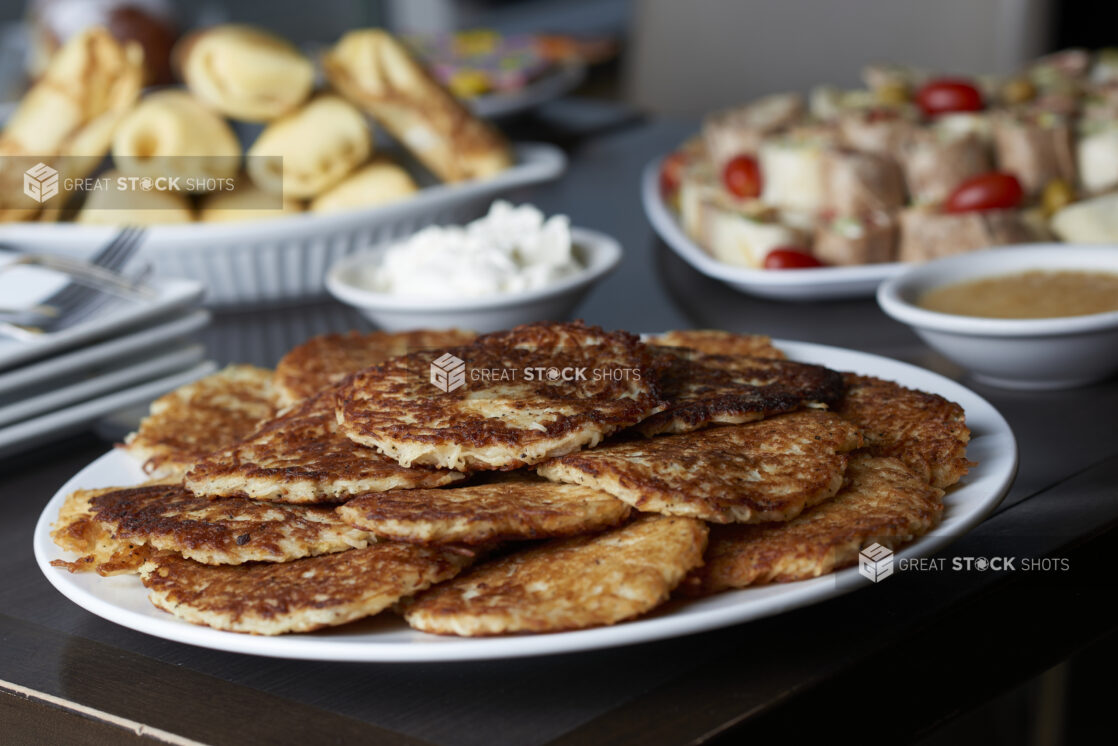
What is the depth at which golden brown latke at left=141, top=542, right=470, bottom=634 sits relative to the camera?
0.92 m

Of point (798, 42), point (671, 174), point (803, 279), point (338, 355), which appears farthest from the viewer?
point (798, 42)

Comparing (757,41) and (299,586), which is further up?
(299,586)

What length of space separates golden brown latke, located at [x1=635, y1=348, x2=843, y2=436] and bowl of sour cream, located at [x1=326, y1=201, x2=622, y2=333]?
0.61 metres

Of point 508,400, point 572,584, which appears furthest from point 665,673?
point 508,400

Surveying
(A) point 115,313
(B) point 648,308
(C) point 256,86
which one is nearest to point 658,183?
(B) point 648,308

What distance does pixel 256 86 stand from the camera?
86.1 inches

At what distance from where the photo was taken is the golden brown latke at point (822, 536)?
3.08ft

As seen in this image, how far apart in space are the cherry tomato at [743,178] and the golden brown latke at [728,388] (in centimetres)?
138

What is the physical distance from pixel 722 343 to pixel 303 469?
663mm

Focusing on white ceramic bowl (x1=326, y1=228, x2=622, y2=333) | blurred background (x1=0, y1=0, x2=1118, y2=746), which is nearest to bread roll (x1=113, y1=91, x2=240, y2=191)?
white ceramic bowl (x1=326, y1=228, x2=622, y2=333)

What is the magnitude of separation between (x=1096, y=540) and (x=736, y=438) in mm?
414

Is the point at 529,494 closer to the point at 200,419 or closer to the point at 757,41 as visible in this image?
the point at 200,419

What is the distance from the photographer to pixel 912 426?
1.20 meters

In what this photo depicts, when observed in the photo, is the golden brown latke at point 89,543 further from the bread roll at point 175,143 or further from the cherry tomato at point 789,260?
the cherry tomato at point 789,260
